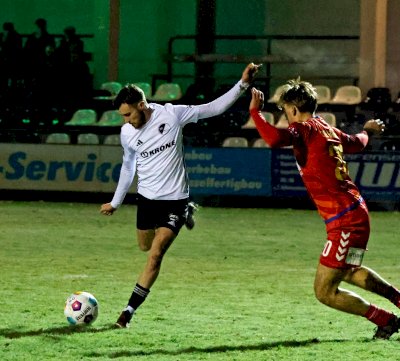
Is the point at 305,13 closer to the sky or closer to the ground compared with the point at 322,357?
closer to the sky

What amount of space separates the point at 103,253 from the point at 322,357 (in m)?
6.79

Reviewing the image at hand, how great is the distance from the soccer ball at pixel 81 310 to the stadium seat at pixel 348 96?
14736 millimetres

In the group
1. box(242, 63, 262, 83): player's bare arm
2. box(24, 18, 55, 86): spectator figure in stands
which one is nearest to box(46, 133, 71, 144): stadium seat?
box(24, 18, 55, 86): spectator figure in stands

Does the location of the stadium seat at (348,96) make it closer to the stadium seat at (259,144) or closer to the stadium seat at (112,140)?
the stadium seat at (259,144)

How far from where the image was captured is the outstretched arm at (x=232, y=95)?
29.3 feet

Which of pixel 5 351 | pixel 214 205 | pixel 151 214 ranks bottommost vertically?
pixel 214 205

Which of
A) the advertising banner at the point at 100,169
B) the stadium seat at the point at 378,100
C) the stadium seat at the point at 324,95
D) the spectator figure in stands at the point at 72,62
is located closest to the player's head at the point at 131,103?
the advertising banner at the point at 100,169

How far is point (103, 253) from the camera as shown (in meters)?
14.4

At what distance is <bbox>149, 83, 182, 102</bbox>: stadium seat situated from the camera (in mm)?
23841

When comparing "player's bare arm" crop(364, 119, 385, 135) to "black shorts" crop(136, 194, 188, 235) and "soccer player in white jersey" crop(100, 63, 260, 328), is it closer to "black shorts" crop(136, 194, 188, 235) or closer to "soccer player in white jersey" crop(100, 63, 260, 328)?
"soccer player in white jersey" crop(100, 63, 260, 328)

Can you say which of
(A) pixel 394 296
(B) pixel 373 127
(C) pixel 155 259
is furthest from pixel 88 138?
(A) pixel 394 296

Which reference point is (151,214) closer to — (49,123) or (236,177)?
(236,177)

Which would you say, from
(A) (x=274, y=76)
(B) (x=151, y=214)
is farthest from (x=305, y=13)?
(B) (x=151, y=214)

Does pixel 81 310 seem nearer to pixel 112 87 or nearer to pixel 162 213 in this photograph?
pixel 162 213
